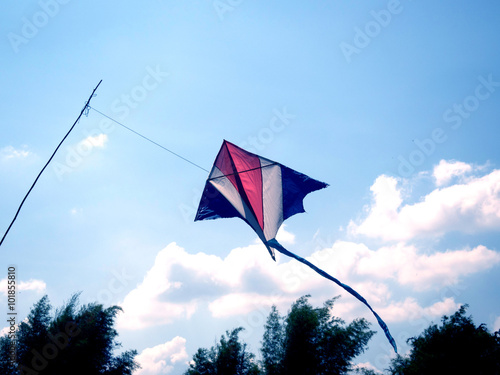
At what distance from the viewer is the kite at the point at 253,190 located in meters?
9.12

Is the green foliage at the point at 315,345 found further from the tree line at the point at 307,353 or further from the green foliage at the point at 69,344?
the green foliage at the point at 69,344

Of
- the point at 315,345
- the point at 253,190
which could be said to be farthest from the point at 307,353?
the point at 253,190

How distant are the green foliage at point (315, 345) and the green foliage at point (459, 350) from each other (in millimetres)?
6675

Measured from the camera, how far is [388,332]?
18.9ft

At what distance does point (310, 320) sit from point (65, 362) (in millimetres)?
10820

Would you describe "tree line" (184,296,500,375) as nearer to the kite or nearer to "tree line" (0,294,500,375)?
"tree line" (0,294,500,375)

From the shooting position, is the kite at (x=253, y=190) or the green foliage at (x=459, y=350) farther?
the green foliage at (x=459, y=350)

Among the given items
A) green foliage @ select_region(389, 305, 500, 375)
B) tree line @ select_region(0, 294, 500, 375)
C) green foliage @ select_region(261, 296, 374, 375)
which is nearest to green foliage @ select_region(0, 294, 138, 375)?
tree line @ select_region(0, 294, 500, 375)

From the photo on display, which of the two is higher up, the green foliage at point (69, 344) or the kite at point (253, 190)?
the kite at point (253, 190)

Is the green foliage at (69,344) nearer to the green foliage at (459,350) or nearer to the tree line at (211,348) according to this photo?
the tree line at (211,348)

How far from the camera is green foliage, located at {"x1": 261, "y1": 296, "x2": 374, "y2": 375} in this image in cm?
1450

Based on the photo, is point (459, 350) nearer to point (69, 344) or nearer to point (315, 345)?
point (315, 345)

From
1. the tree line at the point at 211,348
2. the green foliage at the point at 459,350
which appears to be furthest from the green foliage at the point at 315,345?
the green foliage at the point at 459,350

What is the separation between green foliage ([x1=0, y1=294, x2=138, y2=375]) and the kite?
10.5 metres
